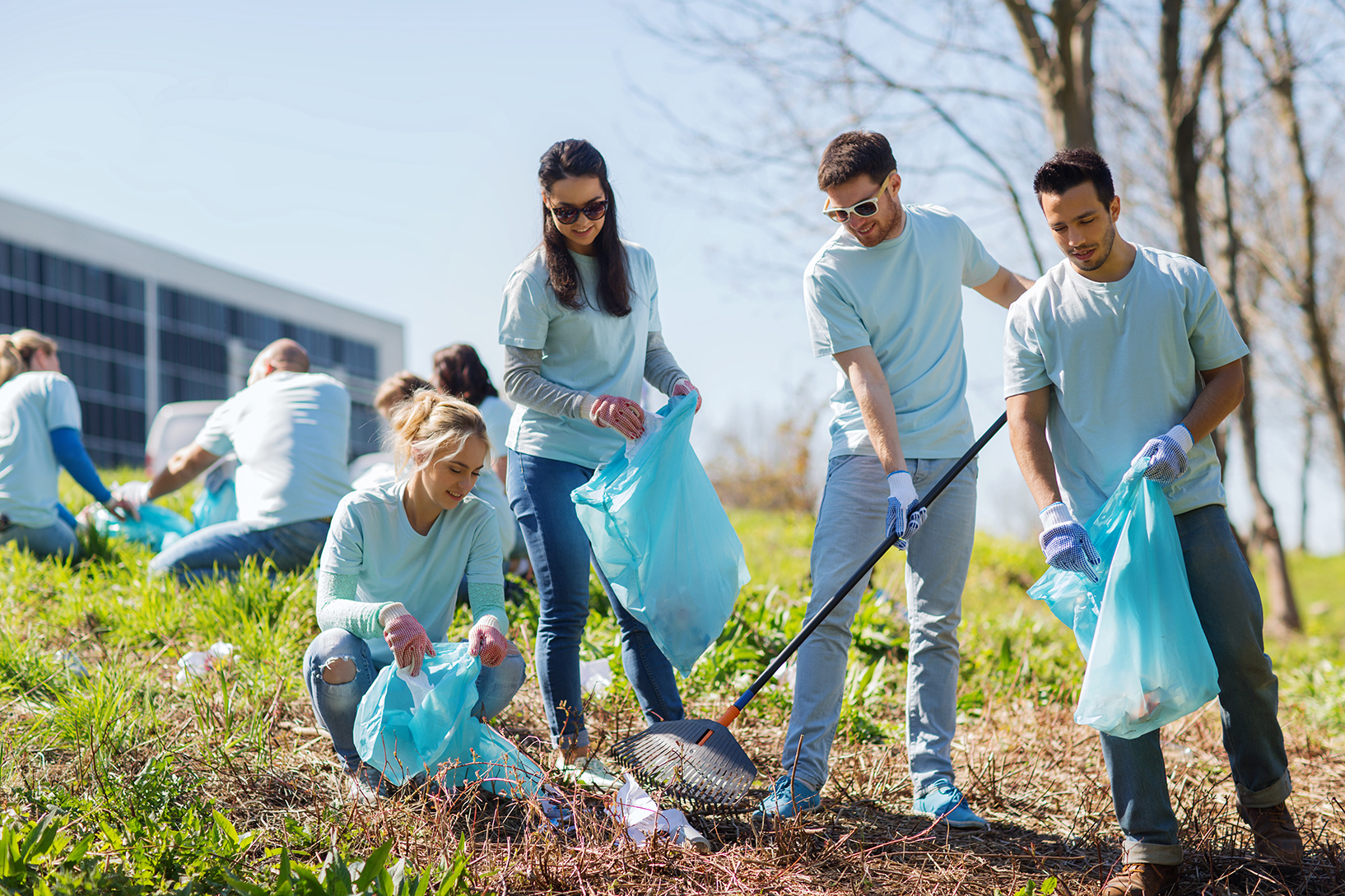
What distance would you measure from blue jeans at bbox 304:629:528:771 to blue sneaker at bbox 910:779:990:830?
1238mm

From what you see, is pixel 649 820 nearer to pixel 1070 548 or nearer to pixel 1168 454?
pixel 1070 548

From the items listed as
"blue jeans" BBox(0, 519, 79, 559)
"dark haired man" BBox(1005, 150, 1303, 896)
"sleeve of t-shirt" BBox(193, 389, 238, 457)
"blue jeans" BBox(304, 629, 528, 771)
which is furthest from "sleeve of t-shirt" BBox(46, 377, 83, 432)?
"dark haired man" BBox(1005, 150, 1303, 896)

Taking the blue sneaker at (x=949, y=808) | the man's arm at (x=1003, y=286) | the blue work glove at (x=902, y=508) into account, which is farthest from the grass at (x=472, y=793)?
the man's arm at (x=1003, y=286)

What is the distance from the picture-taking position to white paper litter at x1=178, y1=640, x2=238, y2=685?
380 centimetres

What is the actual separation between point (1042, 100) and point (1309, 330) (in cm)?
670

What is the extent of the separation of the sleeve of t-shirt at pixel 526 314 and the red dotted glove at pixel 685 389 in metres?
0.46

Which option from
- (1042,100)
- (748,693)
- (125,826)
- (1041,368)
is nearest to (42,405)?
(125,826)

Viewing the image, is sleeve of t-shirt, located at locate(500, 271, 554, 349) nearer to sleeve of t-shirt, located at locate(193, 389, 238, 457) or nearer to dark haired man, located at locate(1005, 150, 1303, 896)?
dark haired man, located at locate(1005, 150, 1303, 896)

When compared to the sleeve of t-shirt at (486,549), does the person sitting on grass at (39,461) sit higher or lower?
lower

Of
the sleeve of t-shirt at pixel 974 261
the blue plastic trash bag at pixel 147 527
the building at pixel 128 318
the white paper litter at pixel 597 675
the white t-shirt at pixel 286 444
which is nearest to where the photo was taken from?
the sleeve of t-shirt at pixel 974 261

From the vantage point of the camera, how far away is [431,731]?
2.77 m

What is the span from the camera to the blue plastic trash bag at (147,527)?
19.2ft

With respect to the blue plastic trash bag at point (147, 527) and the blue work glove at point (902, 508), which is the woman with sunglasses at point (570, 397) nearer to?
the blue work glove at point (902, 508)

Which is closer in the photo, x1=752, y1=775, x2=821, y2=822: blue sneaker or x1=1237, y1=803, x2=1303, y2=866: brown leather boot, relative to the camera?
x1=1237, y1=803, x2=1303, y2=866: brown leather boot
